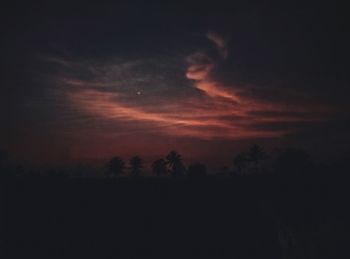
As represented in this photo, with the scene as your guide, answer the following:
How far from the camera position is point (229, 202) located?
62.5 metres

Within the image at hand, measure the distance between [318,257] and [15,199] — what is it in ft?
173

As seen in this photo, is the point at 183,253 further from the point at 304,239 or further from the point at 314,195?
the point at 314,195

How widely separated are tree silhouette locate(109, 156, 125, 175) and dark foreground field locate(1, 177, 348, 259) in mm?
58165

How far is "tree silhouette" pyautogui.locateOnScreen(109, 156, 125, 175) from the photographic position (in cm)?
12767

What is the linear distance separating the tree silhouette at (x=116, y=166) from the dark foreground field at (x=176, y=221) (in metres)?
58.2

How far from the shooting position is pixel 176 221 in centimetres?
5625

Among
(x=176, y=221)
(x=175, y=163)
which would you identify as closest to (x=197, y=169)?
(x=175, y=163)

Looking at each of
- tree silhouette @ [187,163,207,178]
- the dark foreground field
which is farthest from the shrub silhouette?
the dark foreground field

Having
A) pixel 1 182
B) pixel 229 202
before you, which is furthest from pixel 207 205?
pixel 1 182

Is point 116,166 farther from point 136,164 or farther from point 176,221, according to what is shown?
point 176,221

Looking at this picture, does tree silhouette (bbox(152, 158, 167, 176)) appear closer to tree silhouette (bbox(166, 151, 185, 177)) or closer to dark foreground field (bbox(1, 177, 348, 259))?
tree silhouette (bbox(166, 151, 185, 177))

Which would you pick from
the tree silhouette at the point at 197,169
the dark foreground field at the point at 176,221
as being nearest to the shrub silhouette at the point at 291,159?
the tree silhouette at the point at 197,169

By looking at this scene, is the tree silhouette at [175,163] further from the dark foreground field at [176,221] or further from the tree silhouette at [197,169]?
the dark foreground field at [176,221]

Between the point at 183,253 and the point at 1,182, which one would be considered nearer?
the point at 183,253
